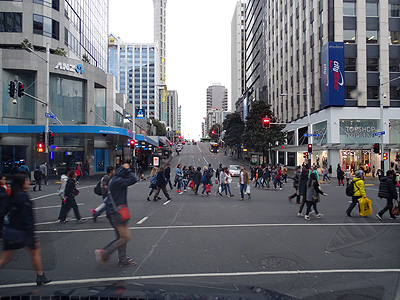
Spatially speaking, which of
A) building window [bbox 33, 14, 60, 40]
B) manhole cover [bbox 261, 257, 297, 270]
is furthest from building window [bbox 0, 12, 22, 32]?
manhole cover [bbox 261, 257, 297, 270]

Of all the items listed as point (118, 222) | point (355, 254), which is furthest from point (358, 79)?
point (118, 222)

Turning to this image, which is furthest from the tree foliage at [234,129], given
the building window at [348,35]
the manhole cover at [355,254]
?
the manhole cover at [355,254]

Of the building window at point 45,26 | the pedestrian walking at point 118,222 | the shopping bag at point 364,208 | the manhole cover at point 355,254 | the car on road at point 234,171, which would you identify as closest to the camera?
the pedestrian walking at point 118,222

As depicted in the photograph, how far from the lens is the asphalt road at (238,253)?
206 inches

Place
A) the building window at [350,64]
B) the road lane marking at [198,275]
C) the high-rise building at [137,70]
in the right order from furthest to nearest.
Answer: the high-rise building at [137,70]
the building window at [350,64]
the road lane marking at [198,275]

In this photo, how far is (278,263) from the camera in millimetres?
6215

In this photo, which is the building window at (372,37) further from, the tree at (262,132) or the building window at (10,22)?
the building window at (10,22)

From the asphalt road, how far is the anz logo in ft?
85.4

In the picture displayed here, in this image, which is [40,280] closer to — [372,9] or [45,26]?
[45,26]

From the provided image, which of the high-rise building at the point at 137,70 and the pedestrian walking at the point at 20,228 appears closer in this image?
the pedestrian walking at the point at 20,228

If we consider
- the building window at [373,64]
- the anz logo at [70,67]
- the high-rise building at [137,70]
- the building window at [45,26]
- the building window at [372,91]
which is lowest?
the building window at [372,91]

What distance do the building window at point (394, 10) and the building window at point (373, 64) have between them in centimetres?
543

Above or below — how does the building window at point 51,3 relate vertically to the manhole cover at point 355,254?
above

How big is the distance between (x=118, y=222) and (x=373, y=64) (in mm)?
38312
